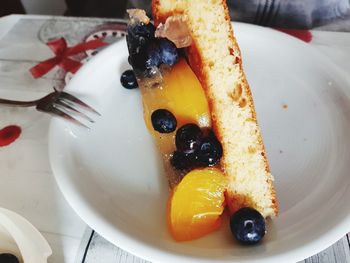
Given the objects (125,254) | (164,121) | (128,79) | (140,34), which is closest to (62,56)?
(128,79)

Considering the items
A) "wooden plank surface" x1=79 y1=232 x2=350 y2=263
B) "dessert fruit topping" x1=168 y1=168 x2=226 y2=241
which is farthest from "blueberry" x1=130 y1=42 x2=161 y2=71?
"wooden plank surface" x1=79 y1=232 x2=350 y2=263

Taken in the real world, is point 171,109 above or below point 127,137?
above

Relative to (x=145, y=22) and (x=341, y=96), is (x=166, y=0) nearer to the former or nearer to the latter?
(x=145, y=22)

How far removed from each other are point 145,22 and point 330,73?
1.40 feet

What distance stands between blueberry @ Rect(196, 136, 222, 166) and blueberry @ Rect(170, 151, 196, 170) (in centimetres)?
2

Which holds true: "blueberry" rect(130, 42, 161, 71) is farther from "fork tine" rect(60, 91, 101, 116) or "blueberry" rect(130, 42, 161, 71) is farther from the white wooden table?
the white wooden table

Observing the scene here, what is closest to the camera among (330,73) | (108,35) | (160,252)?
(160,252)

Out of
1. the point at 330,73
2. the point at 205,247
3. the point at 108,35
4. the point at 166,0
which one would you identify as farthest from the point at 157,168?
the point at 108,35

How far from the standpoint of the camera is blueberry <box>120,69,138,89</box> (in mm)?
1008

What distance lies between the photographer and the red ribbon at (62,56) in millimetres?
1236

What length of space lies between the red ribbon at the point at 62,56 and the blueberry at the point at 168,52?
0.47 metres

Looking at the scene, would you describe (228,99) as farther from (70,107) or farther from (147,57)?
(70,107)

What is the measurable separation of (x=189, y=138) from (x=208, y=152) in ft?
0.14

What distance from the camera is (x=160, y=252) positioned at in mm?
611
